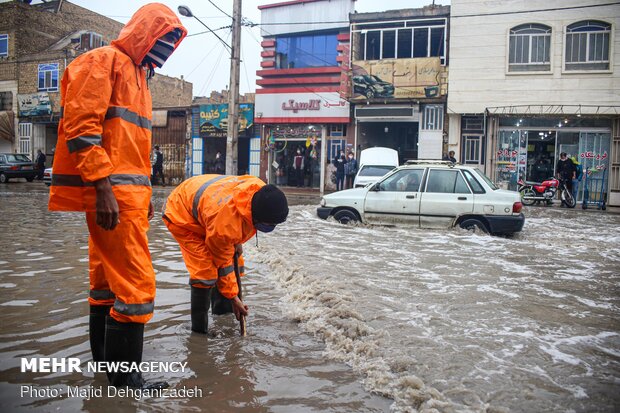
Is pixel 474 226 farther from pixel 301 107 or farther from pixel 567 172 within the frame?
pixel 301 107

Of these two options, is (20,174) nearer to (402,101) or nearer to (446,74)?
(402,101)

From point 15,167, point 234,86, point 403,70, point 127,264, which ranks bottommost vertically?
point 127,264

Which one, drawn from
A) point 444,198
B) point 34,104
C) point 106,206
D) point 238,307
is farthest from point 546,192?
point 34,104

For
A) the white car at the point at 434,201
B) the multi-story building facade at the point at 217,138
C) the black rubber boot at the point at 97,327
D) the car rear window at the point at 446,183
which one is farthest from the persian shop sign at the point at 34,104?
the black rubber boot at the point at 97,327

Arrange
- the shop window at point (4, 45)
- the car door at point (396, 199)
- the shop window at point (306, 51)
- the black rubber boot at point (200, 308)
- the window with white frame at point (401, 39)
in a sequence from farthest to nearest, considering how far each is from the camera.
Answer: the shop window at point (4, 45), the shop window at point (306, 51), the window with white frame at point (401, 39), the car door at point (396, 199), the black rubber boot at point (200, 308)

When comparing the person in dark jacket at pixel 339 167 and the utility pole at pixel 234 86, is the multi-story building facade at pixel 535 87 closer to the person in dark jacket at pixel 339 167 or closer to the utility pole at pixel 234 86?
the person in dark jacket at pixel 339 167

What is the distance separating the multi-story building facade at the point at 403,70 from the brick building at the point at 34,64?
60.6 feet

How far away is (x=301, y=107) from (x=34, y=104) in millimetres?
19083

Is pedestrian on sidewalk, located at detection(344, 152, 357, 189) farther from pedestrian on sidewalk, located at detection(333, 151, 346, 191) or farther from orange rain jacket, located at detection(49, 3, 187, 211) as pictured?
orange rain jacket, located at detection(49, 3, 187, 211)

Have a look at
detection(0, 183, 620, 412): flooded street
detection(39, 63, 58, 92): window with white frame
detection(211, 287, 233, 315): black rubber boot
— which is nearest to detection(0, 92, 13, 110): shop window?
detection(39, 63, 58, 92): window with white frame

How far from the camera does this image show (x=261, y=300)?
4578 mm

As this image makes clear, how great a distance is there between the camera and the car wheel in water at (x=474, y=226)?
28.5ft

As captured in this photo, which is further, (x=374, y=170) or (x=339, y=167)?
(x=339, y=167)

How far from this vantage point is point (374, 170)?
52.0ft
